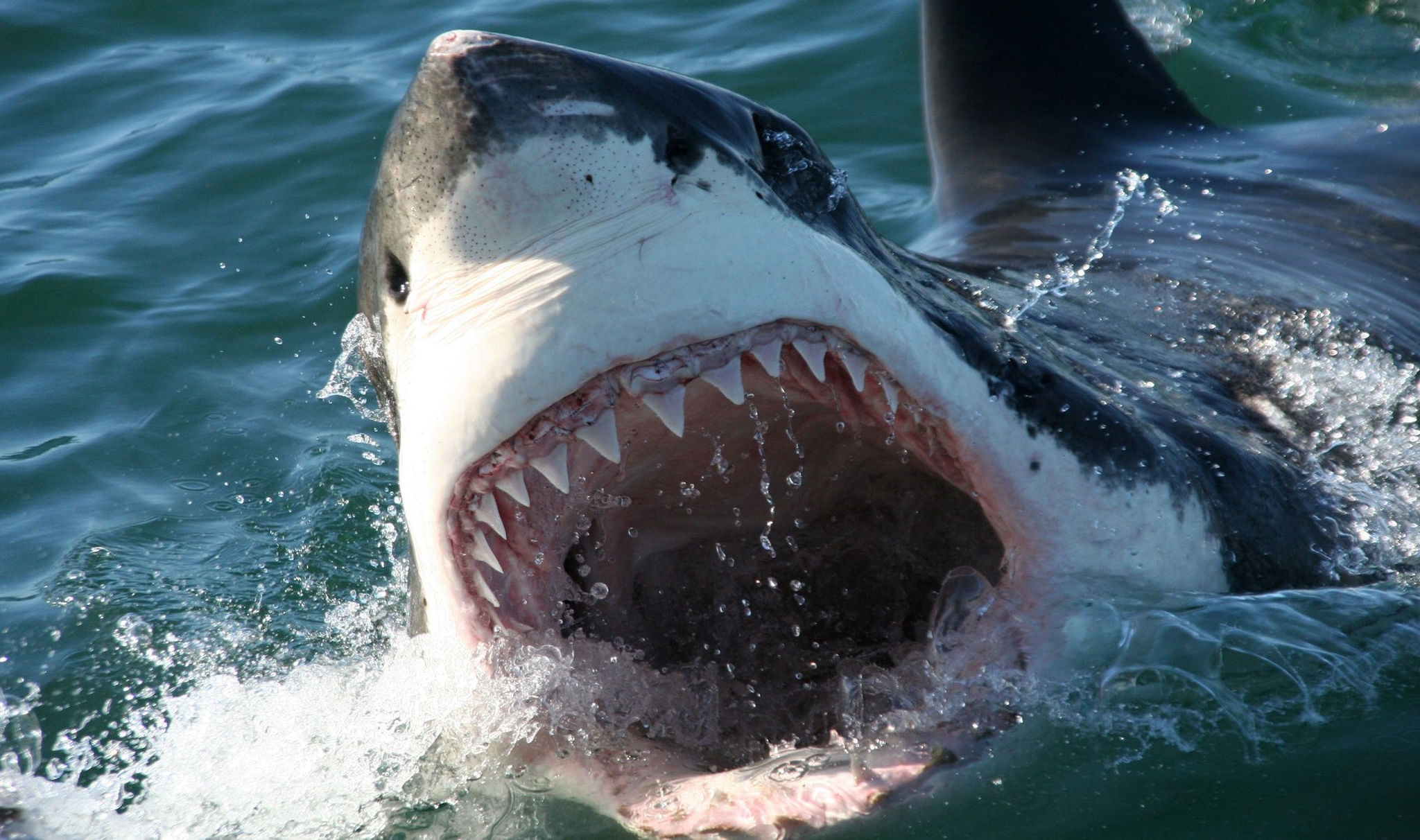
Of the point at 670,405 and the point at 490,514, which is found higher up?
the point at 670,405

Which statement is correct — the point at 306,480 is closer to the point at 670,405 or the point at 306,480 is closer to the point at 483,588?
the point at 483,588

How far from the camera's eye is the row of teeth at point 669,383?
4.60 feet

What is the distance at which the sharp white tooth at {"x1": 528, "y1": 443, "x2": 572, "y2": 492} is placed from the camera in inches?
57.1

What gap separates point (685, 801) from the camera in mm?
1614

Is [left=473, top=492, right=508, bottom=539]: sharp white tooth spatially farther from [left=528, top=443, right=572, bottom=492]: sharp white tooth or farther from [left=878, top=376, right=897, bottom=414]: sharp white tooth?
[left=878, top=376, right=897, bottom=414]: sharp white tooth

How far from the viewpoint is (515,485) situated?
1466 millimetres

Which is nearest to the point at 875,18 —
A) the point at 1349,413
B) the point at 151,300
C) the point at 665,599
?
the point at 151,300

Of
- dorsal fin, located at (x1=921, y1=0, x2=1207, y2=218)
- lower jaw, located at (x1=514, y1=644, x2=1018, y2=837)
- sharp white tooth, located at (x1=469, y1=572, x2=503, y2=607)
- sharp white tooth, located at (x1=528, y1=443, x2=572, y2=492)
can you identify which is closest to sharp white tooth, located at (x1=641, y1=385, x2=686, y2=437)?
sharp white tooth, located at (x1=528, y1=443, x2=572, y2=492)

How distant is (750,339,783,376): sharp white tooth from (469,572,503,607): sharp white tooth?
0.43 metres

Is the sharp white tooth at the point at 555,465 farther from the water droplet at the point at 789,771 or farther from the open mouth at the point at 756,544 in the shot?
the water droplet at the point at 789,771

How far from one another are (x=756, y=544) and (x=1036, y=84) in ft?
7.22

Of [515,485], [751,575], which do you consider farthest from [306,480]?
[515,485]

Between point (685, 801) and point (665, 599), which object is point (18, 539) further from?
point (685, 801)

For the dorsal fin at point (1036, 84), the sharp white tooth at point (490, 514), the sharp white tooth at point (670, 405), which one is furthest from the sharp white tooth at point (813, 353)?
the dorsal fin at point (1036, 84)
